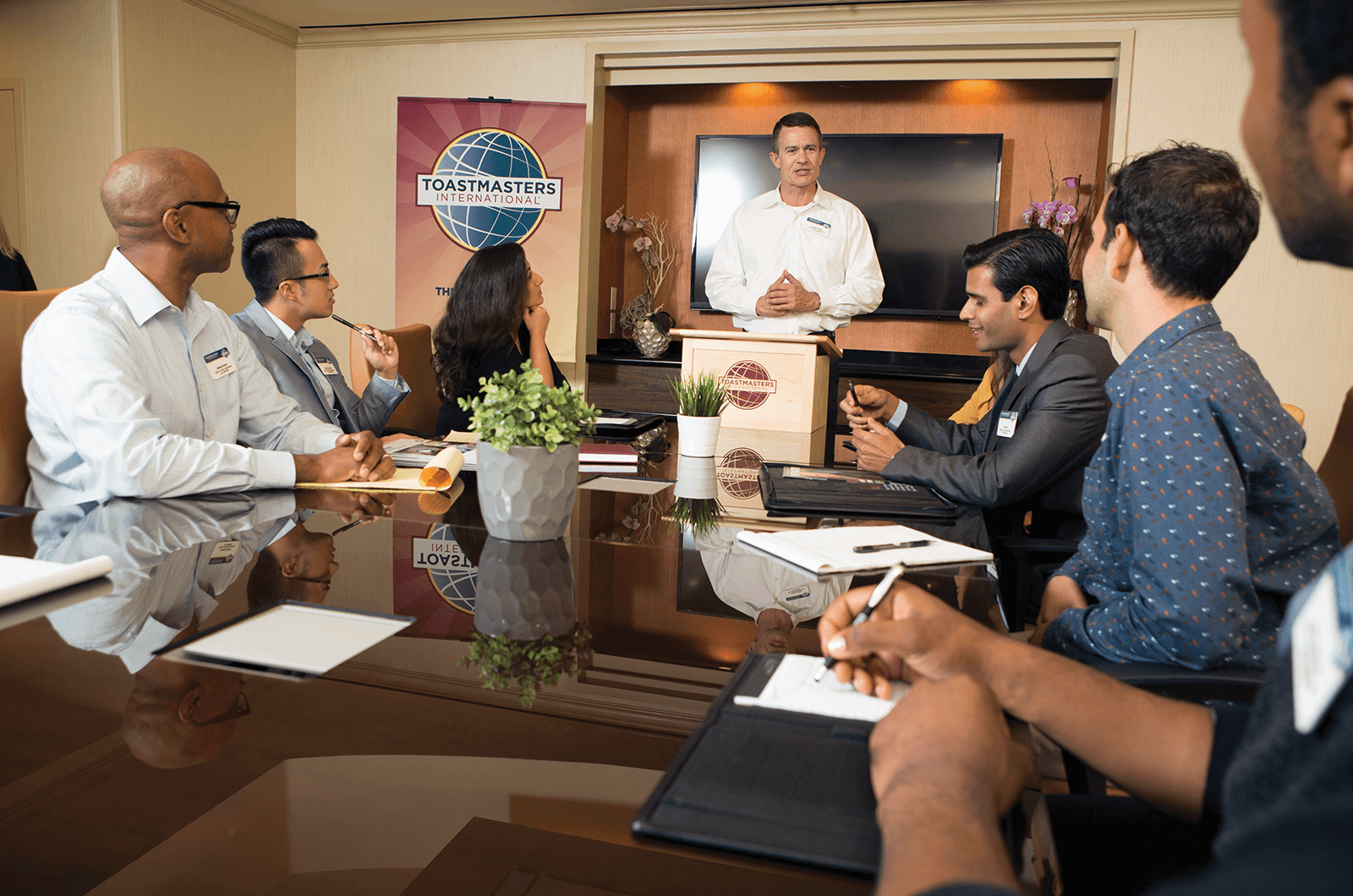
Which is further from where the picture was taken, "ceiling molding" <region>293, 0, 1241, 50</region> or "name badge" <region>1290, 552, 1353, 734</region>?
"ceiling molding" <region>293, 0, 1241, 50</region>

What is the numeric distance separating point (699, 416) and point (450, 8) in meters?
3.90

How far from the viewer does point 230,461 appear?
1647 mm

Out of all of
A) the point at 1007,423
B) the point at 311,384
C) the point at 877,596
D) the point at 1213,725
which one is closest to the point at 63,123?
the point at 311,384

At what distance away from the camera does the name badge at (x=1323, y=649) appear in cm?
41

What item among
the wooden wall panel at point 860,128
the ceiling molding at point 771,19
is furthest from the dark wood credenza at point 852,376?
the ceiling molding at point 771,19

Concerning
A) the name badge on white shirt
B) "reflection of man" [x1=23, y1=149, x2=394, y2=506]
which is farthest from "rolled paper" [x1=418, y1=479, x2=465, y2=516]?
the name badge on white shirt

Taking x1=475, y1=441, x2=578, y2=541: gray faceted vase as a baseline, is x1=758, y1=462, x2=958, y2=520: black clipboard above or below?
below

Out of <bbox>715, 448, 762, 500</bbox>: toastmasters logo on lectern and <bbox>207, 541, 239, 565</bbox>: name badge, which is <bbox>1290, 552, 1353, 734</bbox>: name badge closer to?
<bbox>207, 541, 239, 565</bbox>: name badge

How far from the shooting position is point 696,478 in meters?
1.94

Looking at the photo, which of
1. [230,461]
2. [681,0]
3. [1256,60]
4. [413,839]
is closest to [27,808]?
[413,839]

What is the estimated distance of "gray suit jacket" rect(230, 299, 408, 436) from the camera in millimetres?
2646

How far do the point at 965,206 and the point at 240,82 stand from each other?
13.5ft

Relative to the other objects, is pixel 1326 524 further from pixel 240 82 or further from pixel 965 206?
pixel 240 82

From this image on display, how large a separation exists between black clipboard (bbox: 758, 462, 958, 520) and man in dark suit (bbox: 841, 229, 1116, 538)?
8 centimetres
